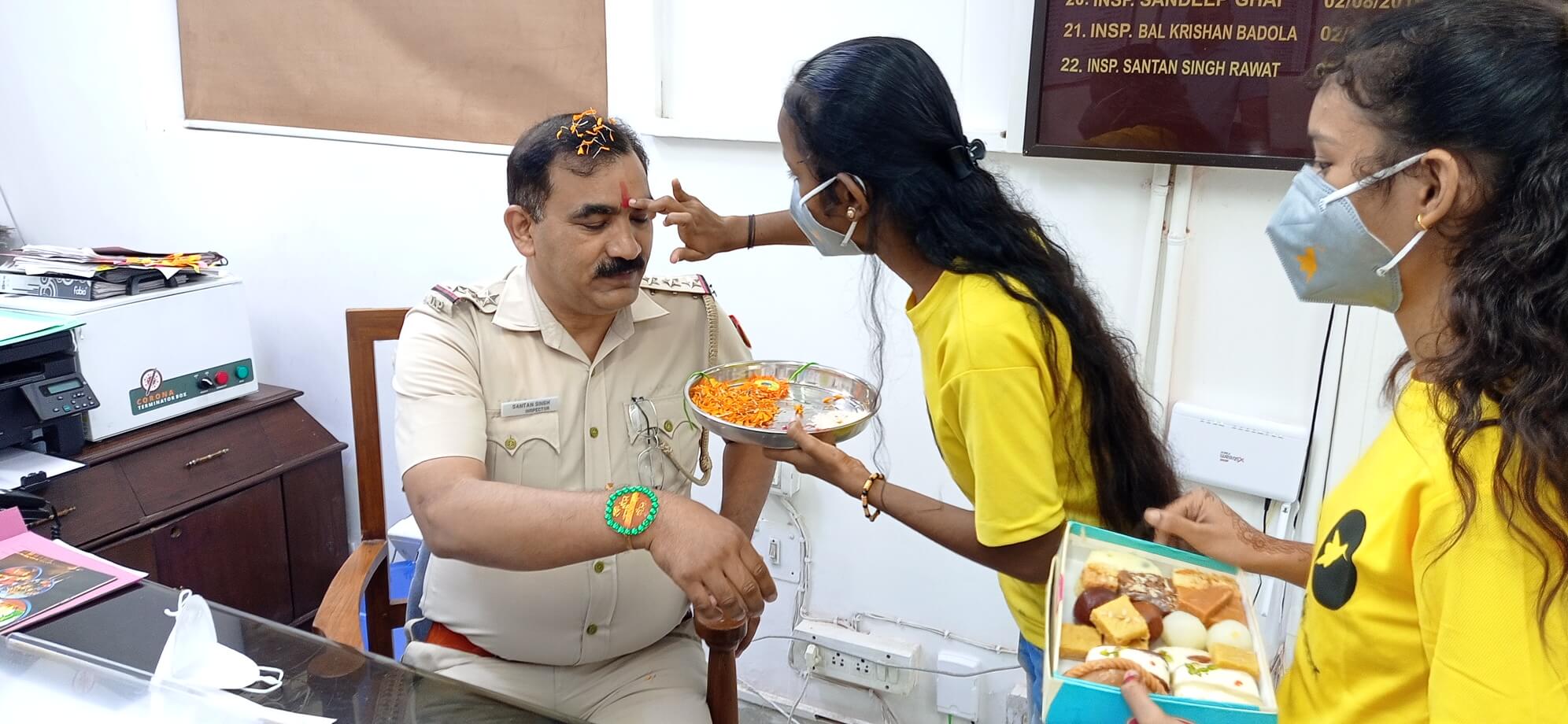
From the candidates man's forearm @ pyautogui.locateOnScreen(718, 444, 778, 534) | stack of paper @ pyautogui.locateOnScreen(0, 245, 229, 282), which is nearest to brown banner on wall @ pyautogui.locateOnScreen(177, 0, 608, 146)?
stack of paper @ pyautogui.locateOnScreen(0, 245, 229, 282)

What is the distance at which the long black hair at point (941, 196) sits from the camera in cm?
136

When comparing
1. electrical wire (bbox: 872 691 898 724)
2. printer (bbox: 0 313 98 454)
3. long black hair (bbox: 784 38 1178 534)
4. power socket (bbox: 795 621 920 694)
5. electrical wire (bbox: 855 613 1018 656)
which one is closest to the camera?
long black hair (bbox: 784 38 1178 534)

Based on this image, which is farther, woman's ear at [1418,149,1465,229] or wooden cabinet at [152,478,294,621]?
wooden cabinet at [152,478,294,621]

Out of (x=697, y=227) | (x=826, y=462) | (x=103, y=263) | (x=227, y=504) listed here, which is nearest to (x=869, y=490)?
(x=826, y=462)

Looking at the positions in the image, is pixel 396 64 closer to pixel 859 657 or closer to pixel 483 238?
pixel 483 238

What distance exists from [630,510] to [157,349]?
2006mm

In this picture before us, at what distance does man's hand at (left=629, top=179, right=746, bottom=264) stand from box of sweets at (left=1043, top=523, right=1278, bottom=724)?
94cm

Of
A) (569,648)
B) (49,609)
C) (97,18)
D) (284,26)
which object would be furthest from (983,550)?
(97,18)

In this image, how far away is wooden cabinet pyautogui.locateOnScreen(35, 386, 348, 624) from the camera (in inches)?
102

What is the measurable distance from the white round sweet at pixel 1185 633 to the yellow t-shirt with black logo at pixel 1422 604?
0.10 meters

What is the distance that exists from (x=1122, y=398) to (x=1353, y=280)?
371 millimetres

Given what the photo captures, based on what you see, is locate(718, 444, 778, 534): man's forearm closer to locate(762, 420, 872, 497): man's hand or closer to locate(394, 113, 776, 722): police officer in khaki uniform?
locate(394, 113, 776, 722): police officer in khaki uniform

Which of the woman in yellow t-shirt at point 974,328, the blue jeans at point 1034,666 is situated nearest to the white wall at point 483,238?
the woman in yellow t-shirt at point 974,328

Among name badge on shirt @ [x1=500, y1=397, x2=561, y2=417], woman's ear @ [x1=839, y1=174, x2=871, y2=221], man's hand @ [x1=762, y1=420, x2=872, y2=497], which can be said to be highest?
woman's ear @ [x1=839, y1=174, x2=871, y2=221]
